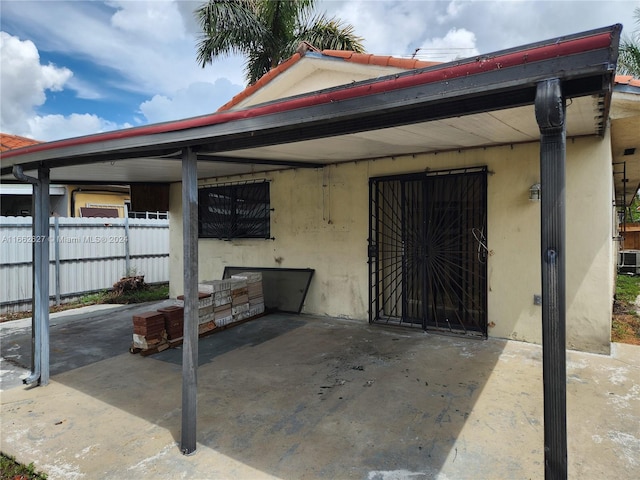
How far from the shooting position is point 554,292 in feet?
5.16

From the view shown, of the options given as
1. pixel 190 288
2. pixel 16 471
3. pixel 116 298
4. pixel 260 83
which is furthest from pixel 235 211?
pixel 16 471

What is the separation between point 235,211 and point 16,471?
5.54 meters

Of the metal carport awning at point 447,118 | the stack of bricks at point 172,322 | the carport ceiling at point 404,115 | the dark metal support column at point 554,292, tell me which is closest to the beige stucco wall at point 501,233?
the carport ceiling at point 404,115

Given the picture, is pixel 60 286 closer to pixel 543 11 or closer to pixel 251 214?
pixel 251 214

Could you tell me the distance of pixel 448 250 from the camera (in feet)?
17.5

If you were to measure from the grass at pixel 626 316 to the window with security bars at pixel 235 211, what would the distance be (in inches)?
224

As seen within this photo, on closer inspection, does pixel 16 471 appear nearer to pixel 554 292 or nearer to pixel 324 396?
pixel 324 396

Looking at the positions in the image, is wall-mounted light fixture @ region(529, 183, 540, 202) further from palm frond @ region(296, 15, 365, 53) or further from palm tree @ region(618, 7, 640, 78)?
palm tree @ region(618, 7, 640, 78)

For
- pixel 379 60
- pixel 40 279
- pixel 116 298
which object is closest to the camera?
pixel 40 279

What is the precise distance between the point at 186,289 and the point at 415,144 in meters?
3.10

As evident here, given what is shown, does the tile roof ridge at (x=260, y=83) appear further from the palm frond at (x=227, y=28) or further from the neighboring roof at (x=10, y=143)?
the palm frond at (x=227, y=28)

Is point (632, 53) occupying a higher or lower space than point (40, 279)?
higher

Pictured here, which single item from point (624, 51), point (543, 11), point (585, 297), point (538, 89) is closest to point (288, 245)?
point (585, 297)

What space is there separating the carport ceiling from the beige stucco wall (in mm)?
502
